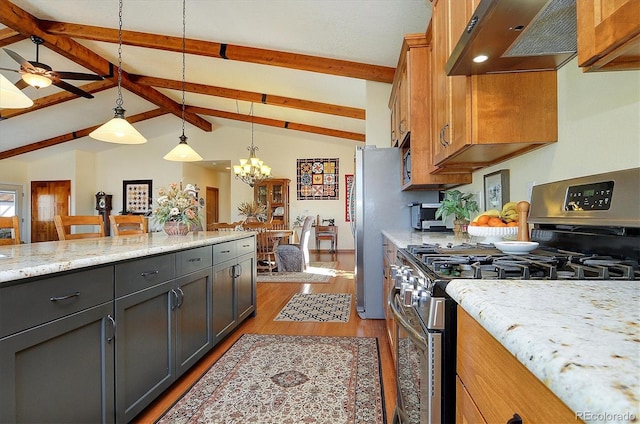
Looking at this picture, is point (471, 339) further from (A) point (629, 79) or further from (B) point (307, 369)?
(B) point (307, 369)

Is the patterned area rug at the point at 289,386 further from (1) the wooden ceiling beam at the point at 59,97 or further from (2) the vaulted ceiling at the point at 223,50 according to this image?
(1) the wooden ceiling beam at the point at 59,97

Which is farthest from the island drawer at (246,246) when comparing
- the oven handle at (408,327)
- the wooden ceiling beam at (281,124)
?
the wooden ceiling beam at (281,124)

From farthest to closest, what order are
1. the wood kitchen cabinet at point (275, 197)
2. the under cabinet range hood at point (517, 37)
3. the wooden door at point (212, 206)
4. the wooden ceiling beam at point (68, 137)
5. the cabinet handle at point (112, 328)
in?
the wooden door at point (212, 206) → the wood kitchen cabinet at point (275, 197) → the wooden ceiling beam at point (68, 137) → the cabinet handle at point (112, 328) → the under cabinet range hood at point (517, 37)

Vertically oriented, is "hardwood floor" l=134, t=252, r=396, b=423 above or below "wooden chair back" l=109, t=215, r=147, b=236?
below

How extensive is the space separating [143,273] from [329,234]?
6.81 meters

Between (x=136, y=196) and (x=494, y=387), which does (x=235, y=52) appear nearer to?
(x=494, y=387)

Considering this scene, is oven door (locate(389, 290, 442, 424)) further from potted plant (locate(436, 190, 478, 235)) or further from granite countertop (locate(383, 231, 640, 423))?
potted plant (locate(436, 190, 478, 235))

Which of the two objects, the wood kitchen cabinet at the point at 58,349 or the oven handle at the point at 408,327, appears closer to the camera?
the oven handle at the point at 408,327

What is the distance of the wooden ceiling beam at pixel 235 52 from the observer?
3.93 meters

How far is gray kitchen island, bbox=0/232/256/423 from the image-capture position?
3.43ft

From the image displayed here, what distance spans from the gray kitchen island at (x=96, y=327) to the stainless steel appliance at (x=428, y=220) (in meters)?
1.83

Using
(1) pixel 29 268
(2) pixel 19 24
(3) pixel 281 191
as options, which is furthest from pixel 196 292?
(3) pixel 281 191

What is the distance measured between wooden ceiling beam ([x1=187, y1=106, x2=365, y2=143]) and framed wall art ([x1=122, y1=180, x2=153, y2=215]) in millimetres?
2642

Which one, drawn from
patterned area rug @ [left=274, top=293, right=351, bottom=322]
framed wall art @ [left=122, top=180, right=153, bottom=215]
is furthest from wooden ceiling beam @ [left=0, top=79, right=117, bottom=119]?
patterned area rug @ [left=274, top=293, right=351, bottom=322]
